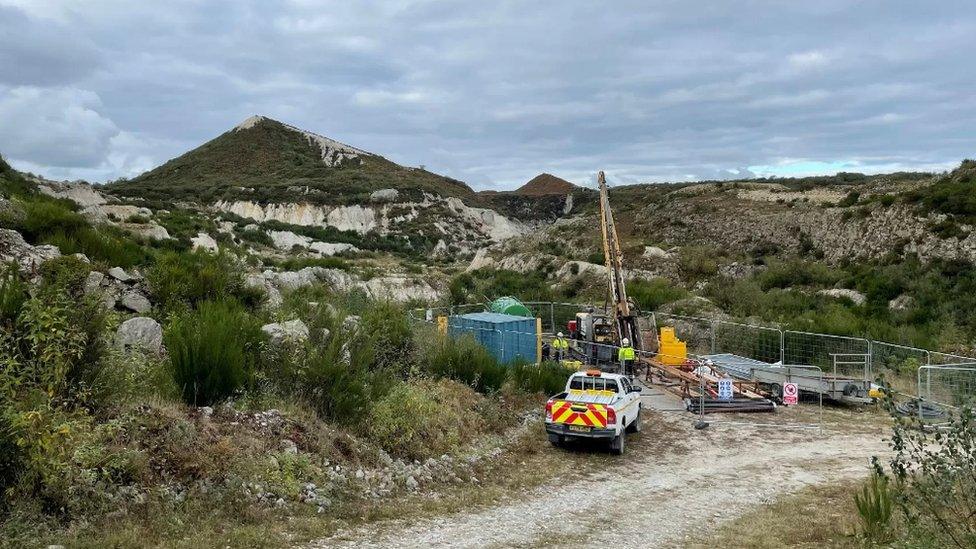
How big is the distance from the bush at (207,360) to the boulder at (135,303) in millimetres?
4098

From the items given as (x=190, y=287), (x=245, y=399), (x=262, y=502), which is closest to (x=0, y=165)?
(x=190, y=287)

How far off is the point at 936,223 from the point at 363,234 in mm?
54431

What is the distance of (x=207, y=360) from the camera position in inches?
343

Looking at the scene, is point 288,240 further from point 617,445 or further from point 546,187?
point 546,187

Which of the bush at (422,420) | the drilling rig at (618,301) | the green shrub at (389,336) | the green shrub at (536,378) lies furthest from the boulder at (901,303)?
the bush at (422,420)

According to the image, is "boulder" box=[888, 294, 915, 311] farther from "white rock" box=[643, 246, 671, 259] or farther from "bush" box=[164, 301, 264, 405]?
"bush" box=[164, 301, 264, 405]

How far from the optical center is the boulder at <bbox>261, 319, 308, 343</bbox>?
10703 millimetres

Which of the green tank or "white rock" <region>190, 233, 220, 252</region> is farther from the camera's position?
"white rock" <region>190, 233, 220, 252</region>

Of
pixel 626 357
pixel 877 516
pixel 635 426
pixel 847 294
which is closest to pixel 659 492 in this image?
pixel 877 516

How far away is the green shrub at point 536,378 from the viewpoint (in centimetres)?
1562

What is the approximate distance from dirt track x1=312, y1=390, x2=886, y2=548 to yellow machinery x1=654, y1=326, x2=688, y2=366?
15.6 ft

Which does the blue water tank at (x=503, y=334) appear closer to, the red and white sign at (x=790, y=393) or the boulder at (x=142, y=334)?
the red and white sign at (x=790, y=393)

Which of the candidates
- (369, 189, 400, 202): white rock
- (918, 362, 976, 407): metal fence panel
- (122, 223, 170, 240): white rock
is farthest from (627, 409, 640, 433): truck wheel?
(369, 189, 400, 202): white rock

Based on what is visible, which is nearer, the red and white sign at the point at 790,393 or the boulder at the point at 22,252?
the boulder at the point at 22,252
